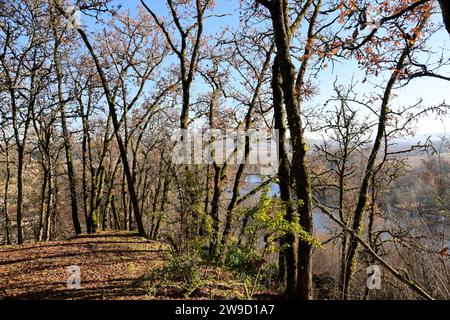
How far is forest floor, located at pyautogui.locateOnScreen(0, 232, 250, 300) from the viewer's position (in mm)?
5285

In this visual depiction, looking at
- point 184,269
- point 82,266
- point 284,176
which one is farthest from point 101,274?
point 284,176

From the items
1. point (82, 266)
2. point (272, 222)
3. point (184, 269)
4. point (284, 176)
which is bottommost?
point (82, 266)

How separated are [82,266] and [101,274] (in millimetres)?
1008

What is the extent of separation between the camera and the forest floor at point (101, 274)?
529 centimetres

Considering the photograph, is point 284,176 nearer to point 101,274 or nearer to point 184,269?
point 184,269

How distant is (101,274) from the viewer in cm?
676

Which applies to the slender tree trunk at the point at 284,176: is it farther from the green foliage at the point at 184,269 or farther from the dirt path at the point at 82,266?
the dirt path at the point at 82,266

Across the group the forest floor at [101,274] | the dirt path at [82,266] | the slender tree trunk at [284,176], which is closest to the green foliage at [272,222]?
the forest floor at [101,274]

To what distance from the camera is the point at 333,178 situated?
11.8 m

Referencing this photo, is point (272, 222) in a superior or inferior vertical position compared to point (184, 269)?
superior

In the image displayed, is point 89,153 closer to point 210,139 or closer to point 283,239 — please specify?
point 210,139

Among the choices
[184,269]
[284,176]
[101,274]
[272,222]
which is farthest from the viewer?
[101,274]
